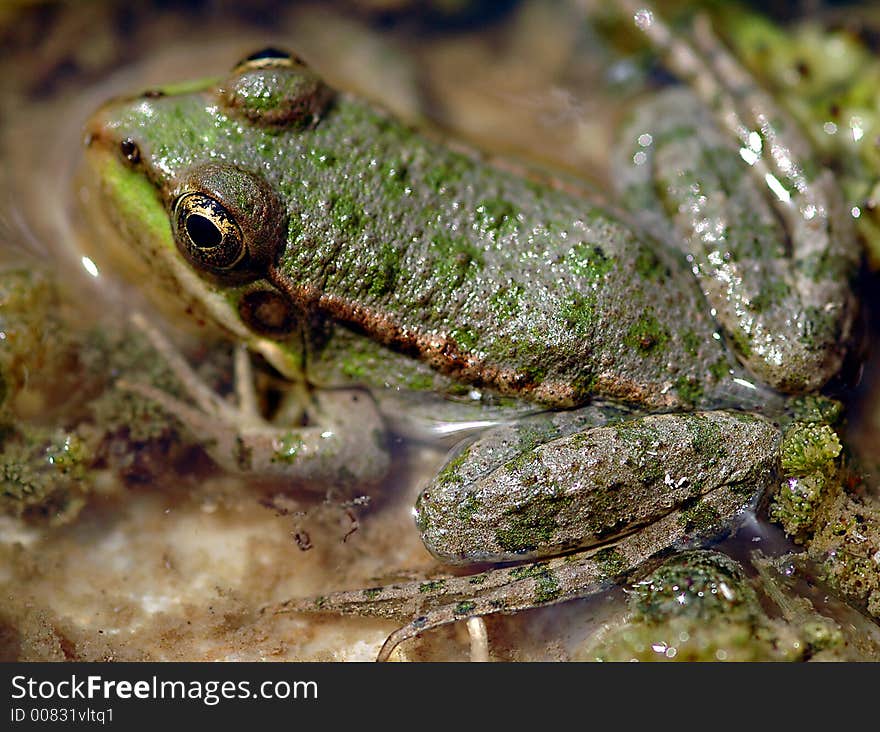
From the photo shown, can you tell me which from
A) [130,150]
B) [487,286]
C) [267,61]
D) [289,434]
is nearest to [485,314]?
[487,286]

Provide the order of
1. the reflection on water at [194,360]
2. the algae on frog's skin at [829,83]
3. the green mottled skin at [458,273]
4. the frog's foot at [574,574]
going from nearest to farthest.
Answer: the frog's foot at [574,574]
the green mottled skin at [458,273]
the reflection on water at [194,360]
the algae on frog's skin at [829,83]

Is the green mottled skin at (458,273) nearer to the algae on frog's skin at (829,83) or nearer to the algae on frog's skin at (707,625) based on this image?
the algae on frog's skin at (707,625)

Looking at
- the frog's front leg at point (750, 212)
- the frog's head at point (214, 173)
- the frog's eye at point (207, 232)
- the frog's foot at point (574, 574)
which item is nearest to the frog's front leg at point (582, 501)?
the frog's foot at point (574, 574)

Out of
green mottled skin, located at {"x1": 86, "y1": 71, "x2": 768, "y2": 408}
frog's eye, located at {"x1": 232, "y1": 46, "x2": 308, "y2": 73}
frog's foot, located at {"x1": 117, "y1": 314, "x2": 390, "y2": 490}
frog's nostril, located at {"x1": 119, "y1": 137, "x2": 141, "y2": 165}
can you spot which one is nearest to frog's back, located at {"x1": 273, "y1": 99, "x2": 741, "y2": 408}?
green mottled skin, located at {"x1": 86, "y1": 71, "x2": 768, "y2": 408}

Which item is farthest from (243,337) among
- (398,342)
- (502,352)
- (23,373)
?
(502,352)

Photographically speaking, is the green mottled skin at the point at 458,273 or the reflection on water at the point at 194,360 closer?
the green mottled skin at the point at 458,273

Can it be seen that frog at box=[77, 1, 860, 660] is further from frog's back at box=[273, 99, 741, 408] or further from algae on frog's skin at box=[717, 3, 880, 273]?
algae on frog's skin at box=[717, 3, 880, 273]
